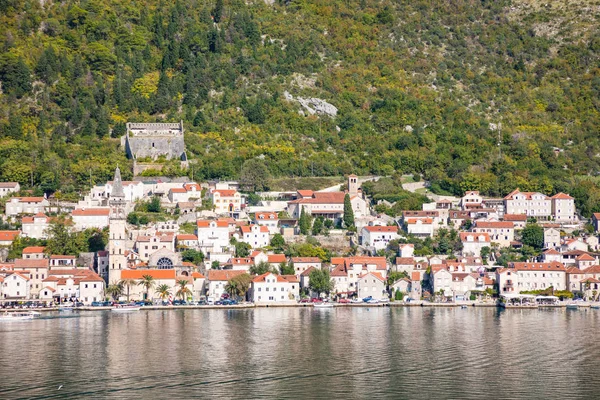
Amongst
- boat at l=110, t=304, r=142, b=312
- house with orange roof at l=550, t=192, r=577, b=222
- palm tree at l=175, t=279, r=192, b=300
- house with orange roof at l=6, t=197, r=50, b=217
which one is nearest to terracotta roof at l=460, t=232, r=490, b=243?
house with orange roof at l=550, t=192, r=577, b=222

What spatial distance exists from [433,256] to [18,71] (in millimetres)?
46173

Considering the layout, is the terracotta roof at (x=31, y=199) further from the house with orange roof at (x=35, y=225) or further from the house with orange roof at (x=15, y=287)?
the house with orange roof at (x=15, y=287)

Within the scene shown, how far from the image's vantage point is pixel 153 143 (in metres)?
93.6

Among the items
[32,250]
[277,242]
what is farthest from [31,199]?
[277,242]

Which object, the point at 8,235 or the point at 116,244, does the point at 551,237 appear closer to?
the point at 116,244

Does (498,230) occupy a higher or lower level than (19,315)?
higher

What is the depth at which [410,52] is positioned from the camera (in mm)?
126562

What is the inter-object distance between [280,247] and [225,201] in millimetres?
7874

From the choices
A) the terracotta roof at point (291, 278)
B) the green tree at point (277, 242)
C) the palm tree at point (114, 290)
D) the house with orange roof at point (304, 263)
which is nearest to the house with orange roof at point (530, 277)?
the house with orange roof at point (304, 263)

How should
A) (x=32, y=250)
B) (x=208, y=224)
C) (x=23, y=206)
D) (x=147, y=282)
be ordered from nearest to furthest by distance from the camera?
(x=147, y=282) < (x=32, y=250) < (x=208, y=224) < (x=23, y=206)

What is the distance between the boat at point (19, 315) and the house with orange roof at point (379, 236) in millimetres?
25223

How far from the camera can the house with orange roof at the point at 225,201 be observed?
84.5 metres

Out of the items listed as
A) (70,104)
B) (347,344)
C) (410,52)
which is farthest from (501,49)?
(347,344)

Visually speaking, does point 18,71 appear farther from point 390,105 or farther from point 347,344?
point 347,344
